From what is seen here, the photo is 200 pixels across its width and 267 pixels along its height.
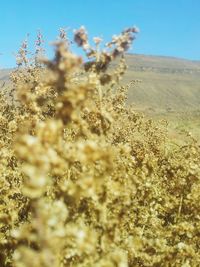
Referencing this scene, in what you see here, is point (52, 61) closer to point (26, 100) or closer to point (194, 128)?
point (26, 100)

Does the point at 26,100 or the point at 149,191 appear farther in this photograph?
the point at 149,191

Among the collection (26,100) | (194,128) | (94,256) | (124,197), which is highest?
(194,128)

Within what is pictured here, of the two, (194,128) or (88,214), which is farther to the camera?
(194,128)

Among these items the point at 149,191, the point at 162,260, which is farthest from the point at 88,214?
the point at 149,191

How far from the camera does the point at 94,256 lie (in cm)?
604

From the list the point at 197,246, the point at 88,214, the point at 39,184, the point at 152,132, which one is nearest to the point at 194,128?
the point at 152,132

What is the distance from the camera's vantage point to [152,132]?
22062 mm

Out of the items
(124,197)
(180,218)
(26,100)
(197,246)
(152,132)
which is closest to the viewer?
(26,100)

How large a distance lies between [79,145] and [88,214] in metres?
3.36

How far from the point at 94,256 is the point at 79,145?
1.90 m

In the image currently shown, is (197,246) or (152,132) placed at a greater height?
(152,132)

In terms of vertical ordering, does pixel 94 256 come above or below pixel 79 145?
below

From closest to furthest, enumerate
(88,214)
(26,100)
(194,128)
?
(26,100), (88,214), (194,128)

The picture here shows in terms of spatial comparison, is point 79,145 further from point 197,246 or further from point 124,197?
point 197,246
